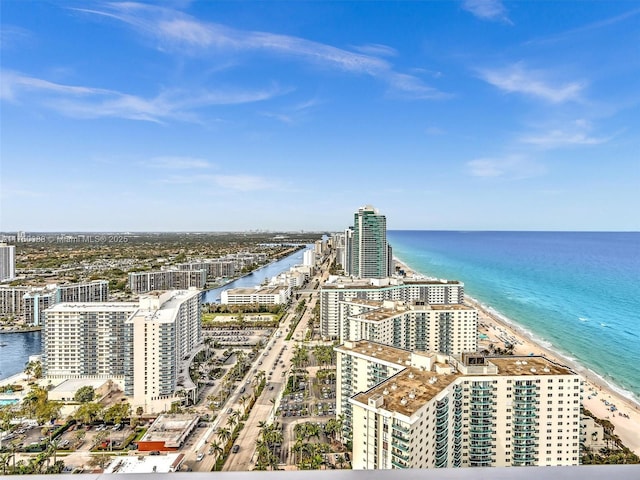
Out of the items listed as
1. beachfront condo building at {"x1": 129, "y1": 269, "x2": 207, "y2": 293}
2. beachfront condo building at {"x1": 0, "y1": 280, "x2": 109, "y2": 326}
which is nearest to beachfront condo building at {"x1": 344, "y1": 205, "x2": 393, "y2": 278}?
beachfront condo building at {"x1": 129, "y1": 269, "x2": 207, "y2": 293}

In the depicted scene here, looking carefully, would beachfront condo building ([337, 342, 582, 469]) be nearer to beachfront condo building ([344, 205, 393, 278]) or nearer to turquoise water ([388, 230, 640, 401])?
turquoise water ([388, 230, 640, 401])

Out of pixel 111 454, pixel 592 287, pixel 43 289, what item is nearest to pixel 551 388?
pixel 111 454

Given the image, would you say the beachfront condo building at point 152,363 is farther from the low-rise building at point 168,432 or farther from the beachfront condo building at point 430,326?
the beachfront condo building at point 430,326

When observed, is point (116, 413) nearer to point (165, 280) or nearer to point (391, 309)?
point (391, 309)

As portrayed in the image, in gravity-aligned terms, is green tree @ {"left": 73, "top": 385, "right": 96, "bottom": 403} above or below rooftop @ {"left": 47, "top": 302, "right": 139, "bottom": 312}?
below

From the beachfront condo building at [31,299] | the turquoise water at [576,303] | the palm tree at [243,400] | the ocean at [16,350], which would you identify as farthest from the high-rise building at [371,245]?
the ocean at [16,350]
